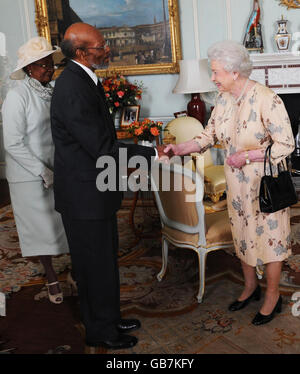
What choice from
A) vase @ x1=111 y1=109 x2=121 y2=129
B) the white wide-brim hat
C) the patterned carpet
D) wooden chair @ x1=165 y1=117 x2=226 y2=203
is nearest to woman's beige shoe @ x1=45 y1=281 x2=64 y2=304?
the patterned carpet

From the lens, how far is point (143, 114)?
6.40 m

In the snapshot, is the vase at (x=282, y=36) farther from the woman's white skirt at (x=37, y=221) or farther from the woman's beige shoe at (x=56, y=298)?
the woman's beige shoe at (x=56, y=298)

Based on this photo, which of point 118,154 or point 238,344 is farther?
point 238,344

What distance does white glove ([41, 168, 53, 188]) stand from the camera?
2938 mm

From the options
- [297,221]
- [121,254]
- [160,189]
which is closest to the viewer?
[160,189]

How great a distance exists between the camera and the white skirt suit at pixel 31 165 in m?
2.85

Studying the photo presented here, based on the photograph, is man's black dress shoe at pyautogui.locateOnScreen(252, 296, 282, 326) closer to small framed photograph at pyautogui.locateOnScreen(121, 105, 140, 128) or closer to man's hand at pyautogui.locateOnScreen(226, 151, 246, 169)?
man's hand at pyautogui.locateOnScreen(226, 151, 246, 169)

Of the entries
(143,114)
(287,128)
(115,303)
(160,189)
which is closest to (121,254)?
(160,189)

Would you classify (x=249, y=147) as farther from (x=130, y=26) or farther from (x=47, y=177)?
(x=130, y=26)

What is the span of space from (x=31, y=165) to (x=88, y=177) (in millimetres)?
722

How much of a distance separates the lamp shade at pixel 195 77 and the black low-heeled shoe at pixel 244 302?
3.12 meters

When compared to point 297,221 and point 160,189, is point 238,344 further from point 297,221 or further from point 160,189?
point 297,221

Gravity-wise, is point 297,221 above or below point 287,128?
below
